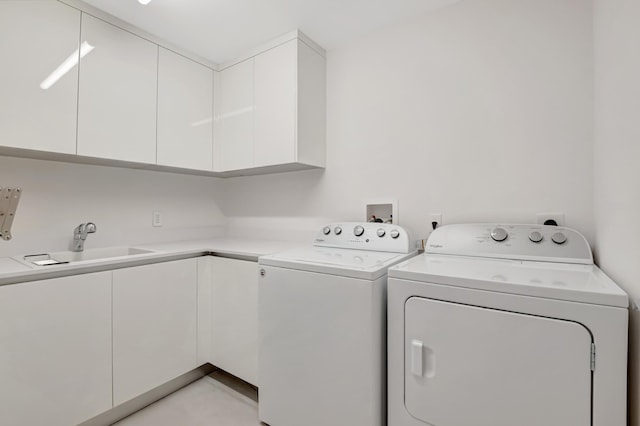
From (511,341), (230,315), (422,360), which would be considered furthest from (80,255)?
(511,341)

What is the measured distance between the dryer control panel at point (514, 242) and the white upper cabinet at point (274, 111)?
1.02 meters

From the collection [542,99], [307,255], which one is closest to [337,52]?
[542,99]

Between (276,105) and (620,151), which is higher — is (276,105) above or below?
above

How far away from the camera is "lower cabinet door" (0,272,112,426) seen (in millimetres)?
1218

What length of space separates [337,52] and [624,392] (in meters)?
2.23

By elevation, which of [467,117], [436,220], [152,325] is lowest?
[152,325]

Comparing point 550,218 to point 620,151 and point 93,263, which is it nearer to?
point 620,151

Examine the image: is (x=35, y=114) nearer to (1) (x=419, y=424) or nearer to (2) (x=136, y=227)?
(2) (x=136, y=227)

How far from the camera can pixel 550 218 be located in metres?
1.42

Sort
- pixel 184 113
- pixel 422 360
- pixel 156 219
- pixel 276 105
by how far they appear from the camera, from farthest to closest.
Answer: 1. pixel 156 219
2. pixel 184 113
3. pixel 276 105
4. pixel 422 360

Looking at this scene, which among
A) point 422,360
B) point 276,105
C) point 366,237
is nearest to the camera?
point 422,360

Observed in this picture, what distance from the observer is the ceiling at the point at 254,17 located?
1646 mm

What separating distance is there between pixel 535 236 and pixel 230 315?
1699 millimetres

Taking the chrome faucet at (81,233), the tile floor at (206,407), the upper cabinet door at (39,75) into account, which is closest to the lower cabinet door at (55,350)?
the tile floor at (206,407)
